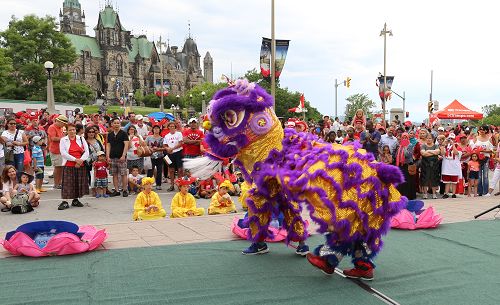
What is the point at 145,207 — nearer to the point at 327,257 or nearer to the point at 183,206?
the point at 183,206

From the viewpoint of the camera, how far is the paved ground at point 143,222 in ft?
16.8

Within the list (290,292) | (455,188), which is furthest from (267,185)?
(455,188)

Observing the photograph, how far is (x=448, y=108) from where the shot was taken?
904 inches

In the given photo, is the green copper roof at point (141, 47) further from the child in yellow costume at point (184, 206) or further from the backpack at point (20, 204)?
the child in yellow costume at point (184, 206)

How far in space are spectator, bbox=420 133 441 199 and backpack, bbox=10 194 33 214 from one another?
732 centimetres

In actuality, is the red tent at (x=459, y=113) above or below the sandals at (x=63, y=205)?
above

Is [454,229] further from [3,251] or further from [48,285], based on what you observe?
[3,251]

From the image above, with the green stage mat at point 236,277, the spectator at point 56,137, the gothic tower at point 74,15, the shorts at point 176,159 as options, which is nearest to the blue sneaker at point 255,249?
the green stage mat at point 236,277

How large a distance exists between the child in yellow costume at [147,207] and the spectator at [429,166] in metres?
5.22

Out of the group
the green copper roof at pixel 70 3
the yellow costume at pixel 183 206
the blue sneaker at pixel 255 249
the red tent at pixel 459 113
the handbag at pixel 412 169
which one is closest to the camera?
the blue sneaker at pixel 255 249

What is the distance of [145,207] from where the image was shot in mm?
6941

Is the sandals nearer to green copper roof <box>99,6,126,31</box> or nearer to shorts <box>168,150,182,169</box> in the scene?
shorts <box>168,150,182,169</box>

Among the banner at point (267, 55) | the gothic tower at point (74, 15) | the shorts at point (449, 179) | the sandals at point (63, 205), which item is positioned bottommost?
the sandals at point (63, 205)

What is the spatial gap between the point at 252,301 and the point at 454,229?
11.3ft
